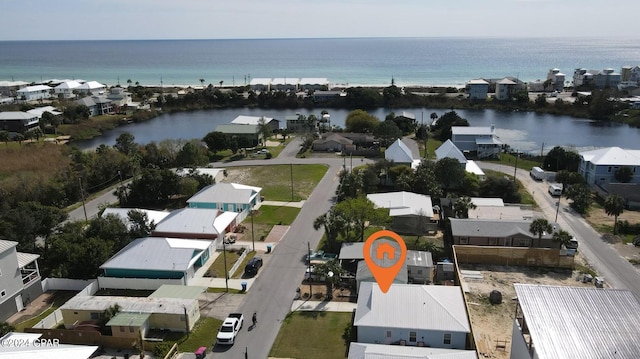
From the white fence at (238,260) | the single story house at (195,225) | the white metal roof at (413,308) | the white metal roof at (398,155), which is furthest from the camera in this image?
the white metal roof at (398,155)

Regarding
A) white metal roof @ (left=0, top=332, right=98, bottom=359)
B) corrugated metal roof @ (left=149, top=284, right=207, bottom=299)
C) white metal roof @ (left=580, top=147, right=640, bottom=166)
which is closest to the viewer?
white metal roof @ (left=0, top=332, right=98, bottom=359)

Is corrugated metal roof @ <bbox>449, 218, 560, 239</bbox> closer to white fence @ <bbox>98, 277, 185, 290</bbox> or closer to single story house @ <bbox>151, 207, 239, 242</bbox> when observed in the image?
single story house @ <bbox>151, 207, 239, 242</bbox>

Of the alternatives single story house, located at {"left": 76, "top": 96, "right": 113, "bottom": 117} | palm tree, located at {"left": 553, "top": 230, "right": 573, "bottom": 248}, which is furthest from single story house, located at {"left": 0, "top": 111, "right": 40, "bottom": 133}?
palm tree, located at {"left": 553, "top": 230, "right": 573, "bottom": 248}

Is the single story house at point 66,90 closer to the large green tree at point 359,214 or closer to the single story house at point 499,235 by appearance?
the large green tree at point 359,214

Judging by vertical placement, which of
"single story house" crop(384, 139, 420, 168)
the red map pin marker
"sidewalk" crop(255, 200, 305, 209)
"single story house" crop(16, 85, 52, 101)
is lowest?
"sidewalk" crop(255, 200, 305, 209)

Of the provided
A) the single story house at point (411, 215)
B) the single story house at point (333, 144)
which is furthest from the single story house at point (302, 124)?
the single story house at point (411, 215)

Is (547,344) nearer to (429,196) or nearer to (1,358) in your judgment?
(1,358)

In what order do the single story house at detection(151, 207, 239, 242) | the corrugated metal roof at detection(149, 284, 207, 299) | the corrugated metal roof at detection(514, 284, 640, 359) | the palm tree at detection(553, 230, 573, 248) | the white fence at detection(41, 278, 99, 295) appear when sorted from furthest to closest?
the single story house at detection(151, 207, 239, 242) → the palm tree at detection(553, 230, 573, 248) → the white fence at detection(41, 278, 99, 295) → the corrugated metal roof at detection(149, 284, 207, 299) → the corrugated metal roof at detection(514, 284, 640, 359)
